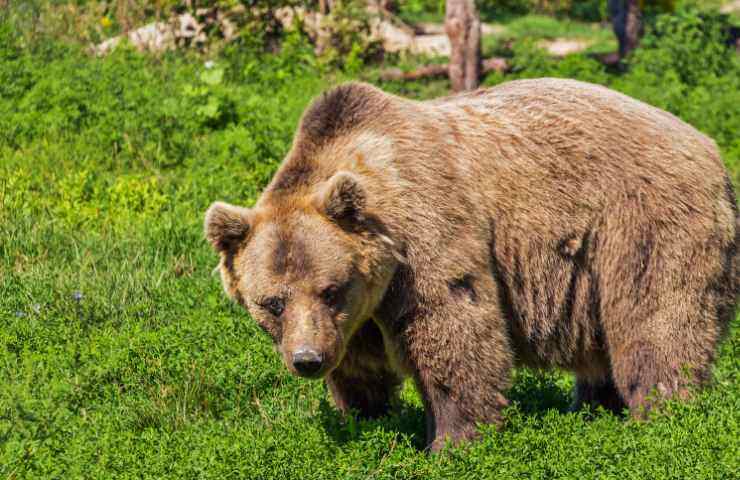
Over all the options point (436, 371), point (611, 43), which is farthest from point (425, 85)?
point (436, 371)

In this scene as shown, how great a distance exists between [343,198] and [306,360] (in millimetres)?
717

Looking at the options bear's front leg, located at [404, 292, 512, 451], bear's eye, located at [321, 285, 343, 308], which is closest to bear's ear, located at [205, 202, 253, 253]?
bear's eye, located at [321, 285, 343, 308]

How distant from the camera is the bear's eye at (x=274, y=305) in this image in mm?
5344

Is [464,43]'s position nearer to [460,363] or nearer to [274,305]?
[460,363]

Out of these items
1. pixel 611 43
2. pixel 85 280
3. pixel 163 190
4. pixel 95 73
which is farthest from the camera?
pixel 611 43

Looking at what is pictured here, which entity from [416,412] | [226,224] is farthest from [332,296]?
[416,412]

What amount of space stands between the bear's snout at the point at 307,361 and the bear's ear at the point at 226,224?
63 cm

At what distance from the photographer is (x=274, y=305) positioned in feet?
17.6

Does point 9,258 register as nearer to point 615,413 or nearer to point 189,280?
point 189,280

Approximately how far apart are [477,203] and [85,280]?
2.99 metres

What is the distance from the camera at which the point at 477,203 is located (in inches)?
223

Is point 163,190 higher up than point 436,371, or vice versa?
point 436,371

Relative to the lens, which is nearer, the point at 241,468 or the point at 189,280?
the point at 241,468

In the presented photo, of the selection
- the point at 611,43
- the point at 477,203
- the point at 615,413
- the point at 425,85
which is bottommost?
the point at 611,43
